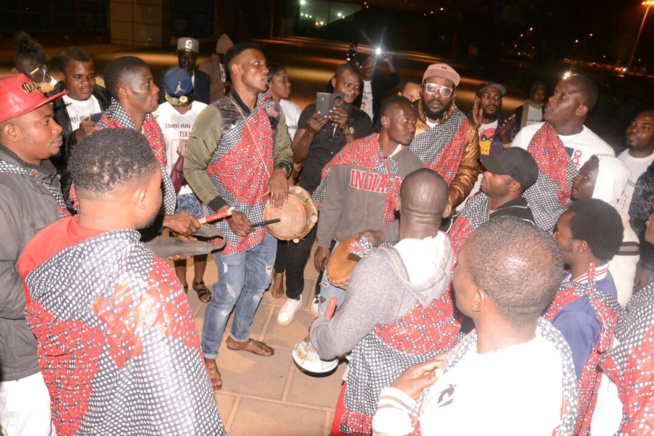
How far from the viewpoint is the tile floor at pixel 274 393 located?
10.5ft

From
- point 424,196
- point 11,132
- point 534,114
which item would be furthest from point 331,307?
point 534,114

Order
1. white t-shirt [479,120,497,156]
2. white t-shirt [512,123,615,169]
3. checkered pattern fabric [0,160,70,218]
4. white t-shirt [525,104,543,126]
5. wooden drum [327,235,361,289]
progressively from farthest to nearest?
white t-shirt [525,104,543,126], white t-shirt [479,120,497,156], white t-shirt [512,123,615,169], wooden drum [327,235,361,289], checkered pattern fabric [0,160,70,218]

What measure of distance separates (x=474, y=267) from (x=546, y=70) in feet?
87.4

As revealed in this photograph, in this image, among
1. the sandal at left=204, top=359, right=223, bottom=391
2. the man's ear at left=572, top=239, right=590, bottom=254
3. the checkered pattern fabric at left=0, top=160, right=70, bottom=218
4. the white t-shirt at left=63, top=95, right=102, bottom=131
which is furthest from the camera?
the white t-shirt at left=63, top=95, right=102, bottom=131

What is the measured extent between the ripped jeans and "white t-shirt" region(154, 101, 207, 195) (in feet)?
4.07

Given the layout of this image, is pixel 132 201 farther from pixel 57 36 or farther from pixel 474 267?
pixel 57 36

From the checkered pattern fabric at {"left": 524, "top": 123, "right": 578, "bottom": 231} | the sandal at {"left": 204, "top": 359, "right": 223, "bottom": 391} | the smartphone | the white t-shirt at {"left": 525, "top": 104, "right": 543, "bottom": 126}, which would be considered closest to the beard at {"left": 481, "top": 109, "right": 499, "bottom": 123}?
the white t-shirt at {"left": 525, "top": 104, "right": 543, "bottom": 126}

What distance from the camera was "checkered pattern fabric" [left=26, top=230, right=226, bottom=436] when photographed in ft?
4.38

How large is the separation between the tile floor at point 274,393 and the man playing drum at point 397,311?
1.03 m

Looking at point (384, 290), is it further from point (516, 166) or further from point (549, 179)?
point (549, 179)

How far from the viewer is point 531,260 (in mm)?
1429

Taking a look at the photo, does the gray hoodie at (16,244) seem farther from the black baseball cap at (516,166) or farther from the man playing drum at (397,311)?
the black baseball cap at (516,166)

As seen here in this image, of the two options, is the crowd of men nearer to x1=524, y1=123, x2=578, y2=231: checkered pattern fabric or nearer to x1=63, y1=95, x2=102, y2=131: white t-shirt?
x1=524, y1=123, x2=578, y2=231: checkered pattern fabric

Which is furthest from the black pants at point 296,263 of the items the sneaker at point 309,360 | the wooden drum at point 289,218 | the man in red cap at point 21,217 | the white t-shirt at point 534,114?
the white t-shirt at point 534,114
